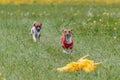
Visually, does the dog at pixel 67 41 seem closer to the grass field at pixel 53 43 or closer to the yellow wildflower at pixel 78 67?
the grass field at pixel 53 43

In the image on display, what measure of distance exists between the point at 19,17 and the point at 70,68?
11.2m

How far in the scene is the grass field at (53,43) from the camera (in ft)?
31.7

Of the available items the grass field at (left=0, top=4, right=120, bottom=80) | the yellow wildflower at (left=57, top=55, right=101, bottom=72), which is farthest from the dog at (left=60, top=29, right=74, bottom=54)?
the yellow wildflower at (left=57, top=55, right=101, bottom=72)

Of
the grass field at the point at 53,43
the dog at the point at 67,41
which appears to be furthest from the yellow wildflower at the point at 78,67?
the dog at the point at 67,41

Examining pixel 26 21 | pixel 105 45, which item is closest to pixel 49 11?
pixel 26 21

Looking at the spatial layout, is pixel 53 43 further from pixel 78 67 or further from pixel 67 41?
pixel 78 67

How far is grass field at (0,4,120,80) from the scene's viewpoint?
9.66 m

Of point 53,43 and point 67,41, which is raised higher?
point 67,41

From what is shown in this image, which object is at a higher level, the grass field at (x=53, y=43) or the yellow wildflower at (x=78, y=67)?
the yellow wildflower at (x=78, y=67)

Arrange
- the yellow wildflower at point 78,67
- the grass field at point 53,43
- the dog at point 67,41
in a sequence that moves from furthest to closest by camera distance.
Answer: the dog at point 67,41 < the yellow wildflower at point 78,67 < the grass field at point 53,43

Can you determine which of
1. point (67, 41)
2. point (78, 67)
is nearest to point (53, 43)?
point (67, 41)

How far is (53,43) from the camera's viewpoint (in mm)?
14250

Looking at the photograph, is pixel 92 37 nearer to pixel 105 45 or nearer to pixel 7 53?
pixel 105 45

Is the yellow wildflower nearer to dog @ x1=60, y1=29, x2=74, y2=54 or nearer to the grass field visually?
the grass field
